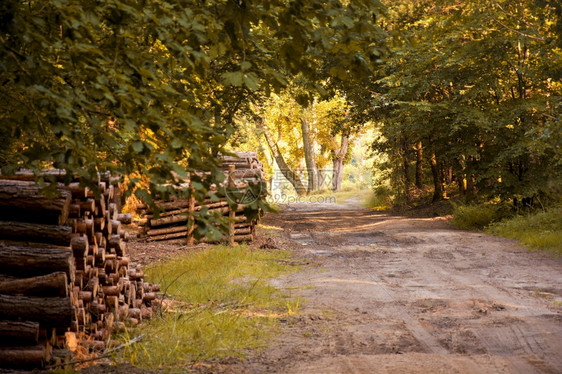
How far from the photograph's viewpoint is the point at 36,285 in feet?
17.0

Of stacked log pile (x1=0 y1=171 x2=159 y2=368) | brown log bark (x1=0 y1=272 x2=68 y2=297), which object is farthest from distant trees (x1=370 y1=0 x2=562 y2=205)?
brown log bark (x1=0 y1=272 x2=68 y2=297)

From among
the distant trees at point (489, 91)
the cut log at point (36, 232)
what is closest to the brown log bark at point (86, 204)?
the cut log at point (36, 232)

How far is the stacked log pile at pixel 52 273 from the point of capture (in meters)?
5.00

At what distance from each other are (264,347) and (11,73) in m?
3.94

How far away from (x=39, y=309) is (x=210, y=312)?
3.15m

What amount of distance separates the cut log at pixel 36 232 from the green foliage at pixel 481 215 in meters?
16.9

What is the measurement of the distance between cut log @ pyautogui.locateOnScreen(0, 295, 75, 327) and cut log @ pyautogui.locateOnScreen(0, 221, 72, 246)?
652mm

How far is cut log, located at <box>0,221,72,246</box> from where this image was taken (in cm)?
549

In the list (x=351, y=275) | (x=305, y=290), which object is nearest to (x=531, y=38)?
(x=351, y=275)

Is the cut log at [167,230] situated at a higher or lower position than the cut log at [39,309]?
lower

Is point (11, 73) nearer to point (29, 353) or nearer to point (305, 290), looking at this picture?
point (29, 353)

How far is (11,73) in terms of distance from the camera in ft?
14.1

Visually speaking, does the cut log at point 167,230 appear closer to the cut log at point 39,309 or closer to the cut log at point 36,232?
the cut log at point 36,232

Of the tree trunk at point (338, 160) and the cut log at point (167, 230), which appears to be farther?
the tree trunk at point (338, 160)
